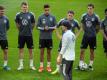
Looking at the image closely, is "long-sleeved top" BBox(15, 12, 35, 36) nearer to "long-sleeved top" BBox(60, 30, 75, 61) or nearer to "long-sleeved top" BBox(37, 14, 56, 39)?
"long-sleeved top" BBox(37, 14, 56, 39)

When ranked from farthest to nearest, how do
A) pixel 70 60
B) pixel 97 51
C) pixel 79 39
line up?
pixel 79 39 → pixel 97 51 → pixel 70 60

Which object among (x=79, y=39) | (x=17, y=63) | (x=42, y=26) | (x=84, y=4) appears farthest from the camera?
(x=84, y=4)

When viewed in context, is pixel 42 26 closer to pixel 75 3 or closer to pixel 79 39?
pixel 79 39

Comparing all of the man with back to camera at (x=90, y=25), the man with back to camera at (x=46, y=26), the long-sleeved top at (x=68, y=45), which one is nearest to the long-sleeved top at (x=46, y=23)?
the man with back to camera at (x=46, y=26)

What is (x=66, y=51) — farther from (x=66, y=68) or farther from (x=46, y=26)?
(x=46, y=26)

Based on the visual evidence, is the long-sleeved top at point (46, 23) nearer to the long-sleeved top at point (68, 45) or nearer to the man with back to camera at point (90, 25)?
the man with back to camera at point (90, 25)

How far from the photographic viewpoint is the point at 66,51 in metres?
13.6

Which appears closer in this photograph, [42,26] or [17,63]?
[42,26]

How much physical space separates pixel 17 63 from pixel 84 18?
3372mm

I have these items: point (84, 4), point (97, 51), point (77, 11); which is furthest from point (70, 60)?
point (84, 4)

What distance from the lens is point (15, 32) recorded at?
76.7 ft

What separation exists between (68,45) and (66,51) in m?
0.22

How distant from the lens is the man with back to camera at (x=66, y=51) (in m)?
13.4

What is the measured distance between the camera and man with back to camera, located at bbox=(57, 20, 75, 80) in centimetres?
1338
